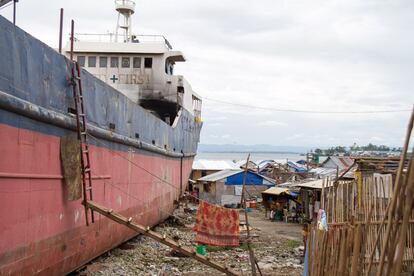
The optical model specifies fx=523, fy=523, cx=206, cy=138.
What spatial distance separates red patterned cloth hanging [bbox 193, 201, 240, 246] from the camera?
11602 mm

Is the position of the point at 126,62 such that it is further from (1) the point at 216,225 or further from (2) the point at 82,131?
(2) the point at 82,131

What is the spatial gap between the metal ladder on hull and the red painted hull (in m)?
0.29

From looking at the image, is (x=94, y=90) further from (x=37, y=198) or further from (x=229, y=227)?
(x=229, y=227)

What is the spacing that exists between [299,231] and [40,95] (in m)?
11.2

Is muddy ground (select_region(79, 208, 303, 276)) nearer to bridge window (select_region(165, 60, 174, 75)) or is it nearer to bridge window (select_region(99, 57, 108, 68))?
bridge window (select_region(165, 60, 174, 75))

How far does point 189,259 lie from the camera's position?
1020 cm

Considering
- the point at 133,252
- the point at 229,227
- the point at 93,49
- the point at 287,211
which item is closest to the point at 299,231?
the point at 287,211

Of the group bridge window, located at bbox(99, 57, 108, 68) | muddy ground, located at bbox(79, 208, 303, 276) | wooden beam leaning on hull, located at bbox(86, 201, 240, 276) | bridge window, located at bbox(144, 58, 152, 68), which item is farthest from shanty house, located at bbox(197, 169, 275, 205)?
wooden beam leaning on hull, located at bbox(86, 201, 240, 276)

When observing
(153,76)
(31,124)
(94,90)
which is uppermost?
(153,76)

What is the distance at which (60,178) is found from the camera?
734 cm

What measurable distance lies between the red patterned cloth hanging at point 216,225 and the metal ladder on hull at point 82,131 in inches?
148

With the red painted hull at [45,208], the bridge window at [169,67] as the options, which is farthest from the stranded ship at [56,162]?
the bridge window at [169,67]

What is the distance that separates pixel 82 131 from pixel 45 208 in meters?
1.62

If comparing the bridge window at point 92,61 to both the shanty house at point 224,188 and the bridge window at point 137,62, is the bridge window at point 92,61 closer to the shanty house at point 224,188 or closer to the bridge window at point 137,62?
the bridge window at point 137,62
